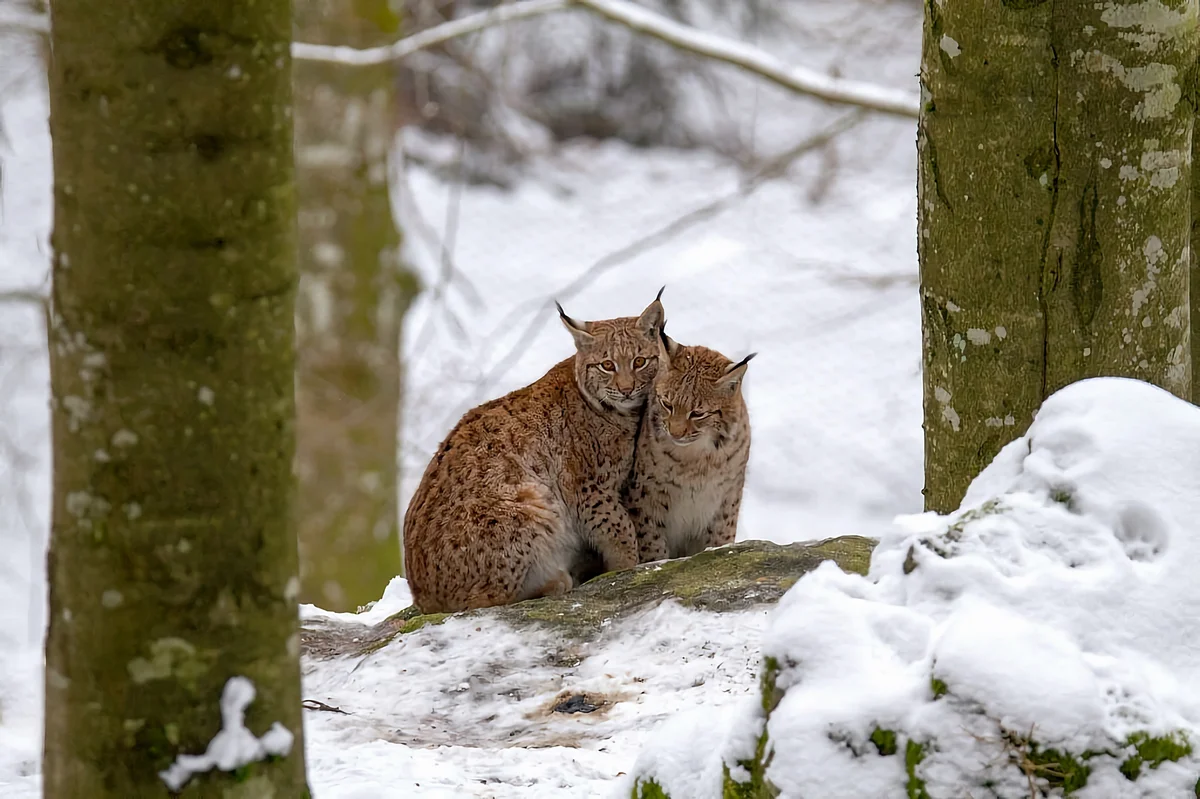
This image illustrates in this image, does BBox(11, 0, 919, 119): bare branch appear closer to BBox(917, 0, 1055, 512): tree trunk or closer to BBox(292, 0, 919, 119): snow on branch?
BBox(292, 0, 919, 119): snow on branch

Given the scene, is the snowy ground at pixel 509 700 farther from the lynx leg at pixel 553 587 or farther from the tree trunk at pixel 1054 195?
the tree trunk at pixel 1054 195

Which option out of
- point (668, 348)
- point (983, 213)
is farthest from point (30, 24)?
point (983, 213)

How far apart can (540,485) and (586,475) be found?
0.77ft

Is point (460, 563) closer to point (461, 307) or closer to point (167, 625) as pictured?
point (167, 625)

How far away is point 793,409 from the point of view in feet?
34.2

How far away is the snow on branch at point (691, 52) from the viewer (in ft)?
20.4

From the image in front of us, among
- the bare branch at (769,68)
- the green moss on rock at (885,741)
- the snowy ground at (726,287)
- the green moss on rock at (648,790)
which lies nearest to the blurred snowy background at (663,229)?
the snowy ground at (726,287)

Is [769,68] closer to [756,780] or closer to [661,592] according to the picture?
[661,592]

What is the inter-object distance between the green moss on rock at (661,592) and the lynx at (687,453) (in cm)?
41

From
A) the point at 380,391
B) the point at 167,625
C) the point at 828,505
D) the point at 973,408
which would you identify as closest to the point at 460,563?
the point at 973,408

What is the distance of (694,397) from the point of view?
4648 millimetres

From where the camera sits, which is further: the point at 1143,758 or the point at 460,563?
the point at 460,563

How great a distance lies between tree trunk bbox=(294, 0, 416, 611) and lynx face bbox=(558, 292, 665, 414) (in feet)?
10.6

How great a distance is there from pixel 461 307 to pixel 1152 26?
9.97 m
